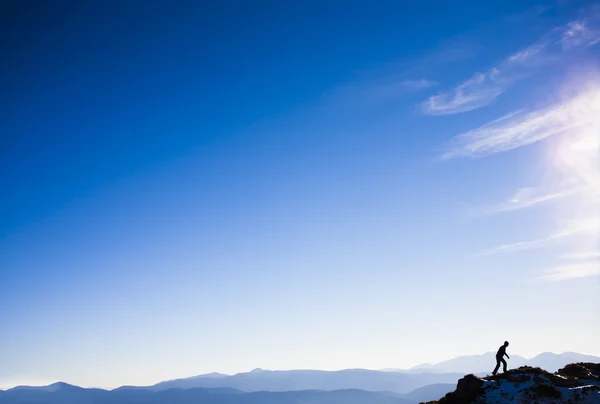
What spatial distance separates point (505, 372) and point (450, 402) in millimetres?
6695

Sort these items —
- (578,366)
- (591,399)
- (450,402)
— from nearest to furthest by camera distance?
(591,399), (450,402), (578,366)

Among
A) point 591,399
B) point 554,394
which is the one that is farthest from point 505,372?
point 591,399

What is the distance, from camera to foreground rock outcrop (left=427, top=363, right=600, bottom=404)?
3241cm

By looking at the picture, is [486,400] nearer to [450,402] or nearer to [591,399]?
[450,402]

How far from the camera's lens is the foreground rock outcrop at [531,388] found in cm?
3241

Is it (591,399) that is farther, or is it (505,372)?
(505,372)

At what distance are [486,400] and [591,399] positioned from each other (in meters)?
8.27

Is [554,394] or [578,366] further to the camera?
[578,366]

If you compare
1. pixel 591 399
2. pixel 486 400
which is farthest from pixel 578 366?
pixel 486 400

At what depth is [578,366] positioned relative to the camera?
38.9m

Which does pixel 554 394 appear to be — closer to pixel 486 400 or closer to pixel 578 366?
pixel 486 400

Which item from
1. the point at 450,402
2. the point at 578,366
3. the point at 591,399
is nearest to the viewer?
the point at 591,399

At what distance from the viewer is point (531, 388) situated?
Answer: 33750mm

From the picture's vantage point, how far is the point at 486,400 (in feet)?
109
